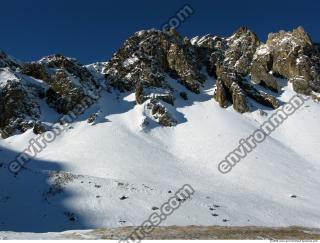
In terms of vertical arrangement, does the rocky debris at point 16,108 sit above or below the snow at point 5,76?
below

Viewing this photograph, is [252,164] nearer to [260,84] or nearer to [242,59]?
[260,84]

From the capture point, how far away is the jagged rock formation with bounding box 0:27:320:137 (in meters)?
72.2

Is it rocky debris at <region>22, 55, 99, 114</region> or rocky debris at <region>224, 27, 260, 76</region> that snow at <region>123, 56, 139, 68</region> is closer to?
rocky debris at <region>22, 55, 99, 114</region>

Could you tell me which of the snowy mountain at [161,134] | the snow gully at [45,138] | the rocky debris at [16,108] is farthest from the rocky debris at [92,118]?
the rocky debris at [16,108]

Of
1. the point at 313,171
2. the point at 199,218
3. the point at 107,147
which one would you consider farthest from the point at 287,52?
the point at 199,218

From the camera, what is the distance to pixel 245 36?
10831 cm

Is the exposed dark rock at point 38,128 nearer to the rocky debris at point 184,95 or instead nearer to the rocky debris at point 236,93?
the rocky debris at point 184,95

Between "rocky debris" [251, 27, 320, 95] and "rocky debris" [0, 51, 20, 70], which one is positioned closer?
"rocky debris" [0, 51, 20, 70]

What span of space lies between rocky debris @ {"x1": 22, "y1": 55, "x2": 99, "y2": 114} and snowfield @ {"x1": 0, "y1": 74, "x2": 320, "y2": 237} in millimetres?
2578

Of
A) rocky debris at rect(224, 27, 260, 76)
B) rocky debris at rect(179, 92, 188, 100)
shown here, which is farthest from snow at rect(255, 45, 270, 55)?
rocky debris at rect(179, 92, 188, 100)

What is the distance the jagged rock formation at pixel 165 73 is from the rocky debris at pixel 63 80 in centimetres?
16

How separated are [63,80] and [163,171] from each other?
34580 mm

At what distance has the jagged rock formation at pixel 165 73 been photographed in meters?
72.2

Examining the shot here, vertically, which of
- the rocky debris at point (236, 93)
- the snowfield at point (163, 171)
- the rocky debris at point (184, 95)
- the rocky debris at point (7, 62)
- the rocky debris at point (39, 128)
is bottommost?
the snowfield at point (163, 171)
